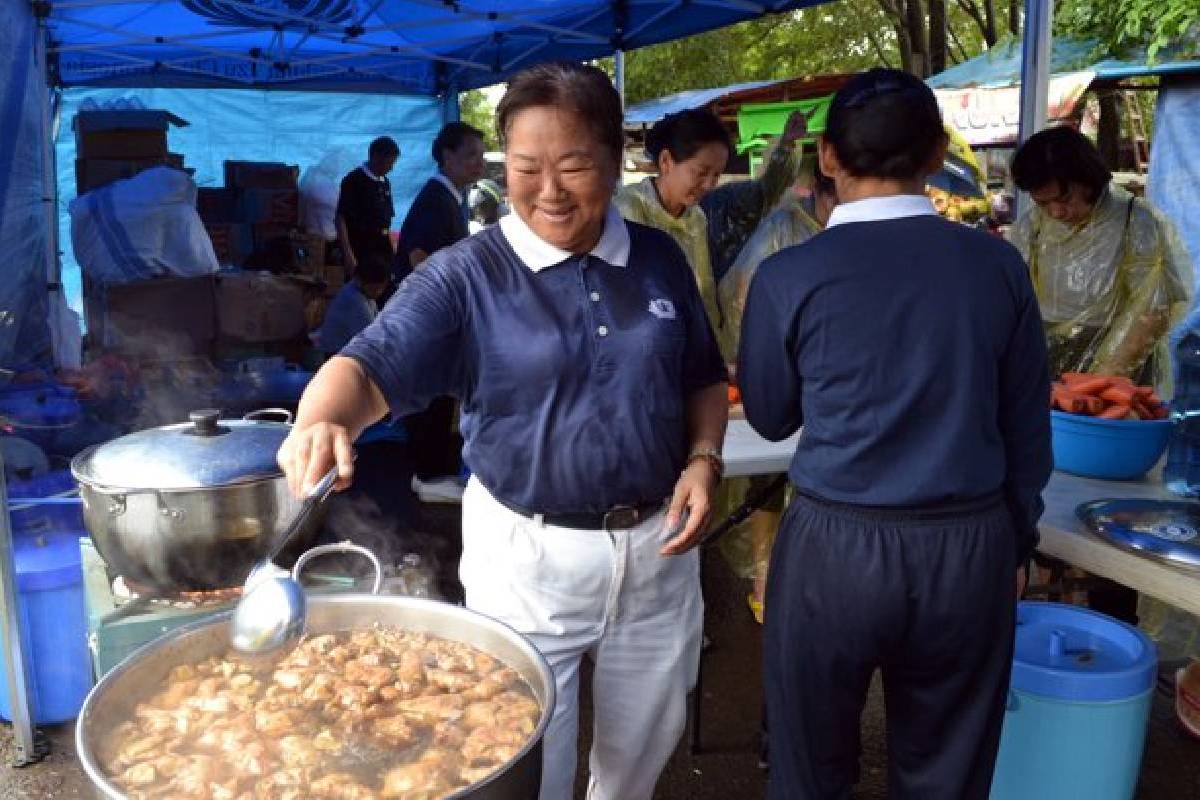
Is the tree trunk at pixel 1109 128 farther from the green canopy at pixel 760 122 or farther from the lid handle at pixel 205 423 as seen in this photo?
the lid handle at pixel 205 423

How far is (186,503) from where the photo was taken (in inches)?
80.4

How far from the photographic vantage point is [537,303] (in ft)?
5.74

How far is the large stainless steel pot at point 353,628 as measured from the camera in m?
1.14

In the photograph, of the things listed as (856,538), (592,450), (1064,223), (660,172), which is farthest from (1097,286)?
(592,450)

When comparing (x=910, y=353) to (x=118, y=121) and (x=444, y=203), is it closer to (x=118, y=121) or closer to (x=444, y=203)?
(x=444, y=203)

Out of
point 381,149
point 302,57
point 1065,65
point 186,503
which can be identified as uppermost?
point 302,57

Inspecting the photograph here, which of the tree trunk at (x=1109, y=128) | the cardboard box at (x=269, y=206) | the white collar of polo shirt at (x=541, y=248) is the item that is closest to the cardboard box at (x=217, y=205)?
the cardboard box at (x=269, y=206)

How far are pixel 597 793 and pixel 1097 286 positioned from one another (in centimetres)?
307

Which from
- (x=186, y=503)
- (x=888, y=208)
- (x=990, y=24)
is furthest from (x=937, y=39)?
(x=186, y=503)

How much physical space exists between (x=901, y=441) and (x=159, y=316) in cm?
642

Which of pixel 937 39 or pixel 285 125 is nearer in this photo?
pixel 285 125

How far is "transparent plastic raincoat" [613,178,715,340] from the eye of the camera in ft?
13.2

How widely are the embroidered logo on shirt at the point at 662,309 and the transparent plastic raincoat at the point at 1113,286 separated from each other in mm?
2681

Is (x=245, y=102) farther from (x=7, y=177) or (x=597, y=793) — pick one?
(x=597, y=793)
